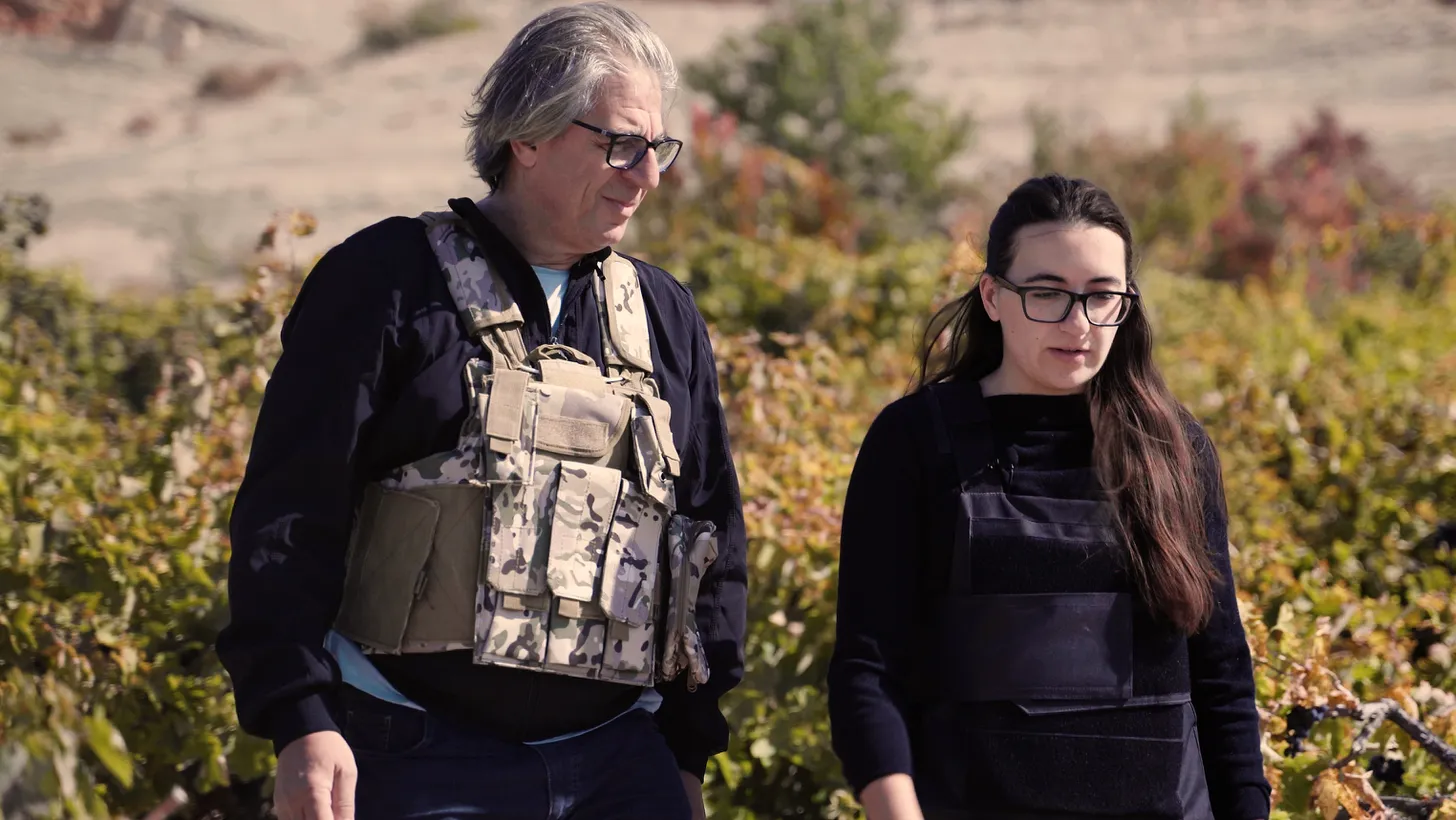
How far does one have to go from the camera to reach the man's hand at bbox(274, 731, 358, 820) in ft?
6.16

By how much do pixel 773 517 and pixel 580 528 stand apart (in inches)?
60.6

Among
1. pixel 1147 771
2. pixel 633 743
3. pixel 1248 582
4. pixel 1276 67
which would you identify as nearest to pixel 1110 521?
pixel 1147 771

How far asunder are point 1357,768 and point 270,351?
8.20 ft

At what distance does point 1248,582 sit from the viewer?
11.9 feet

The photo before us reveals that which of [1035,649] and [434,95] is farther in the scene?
[434,95]

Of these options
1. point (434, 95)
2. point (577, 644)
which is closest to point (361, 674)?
point (577, 644)

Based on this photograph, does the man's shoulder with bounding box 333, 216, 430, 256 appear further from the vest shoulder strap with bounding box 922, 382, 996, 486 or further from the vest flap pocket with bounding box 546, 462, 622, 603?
the vest shoulder strap with bounding box 922, 382, 996, 486

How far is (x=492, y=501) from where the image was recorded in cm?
203

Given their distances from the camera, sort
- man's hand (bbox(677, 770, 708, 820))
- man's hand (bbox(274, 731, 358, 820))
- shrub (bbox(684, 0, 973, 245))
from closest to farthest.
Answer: man's hand (bbox(274, 731, 358, 820)) < man's hand (bbox(677, 770, 708, 820)) < shrub (bbox(684, 0, 973, 245))

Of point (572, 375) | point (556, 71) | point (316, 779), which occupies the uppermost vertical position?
point (556, 71)

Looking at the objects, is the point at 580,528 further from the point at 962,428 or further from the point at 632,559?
the point at 962,428

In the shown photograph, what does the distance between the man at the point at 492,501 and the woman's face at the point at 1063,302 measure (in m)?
0.49

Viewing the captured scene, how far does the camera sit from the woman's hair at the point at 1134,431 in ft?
6.65

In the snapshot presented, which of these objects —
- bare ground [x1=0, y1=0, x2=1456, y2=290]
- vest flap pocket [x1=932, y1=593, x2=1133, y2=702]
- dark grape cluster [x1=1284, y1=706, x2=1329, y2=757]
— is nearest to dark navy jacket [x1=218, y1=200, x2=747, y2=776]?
vest flap pocket [x1=932, y1=593, x2=1133, y2=702]
